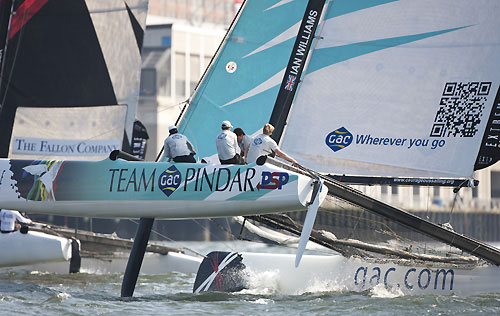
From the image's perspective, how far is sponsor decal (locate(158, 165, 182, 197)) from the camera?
1130 cm

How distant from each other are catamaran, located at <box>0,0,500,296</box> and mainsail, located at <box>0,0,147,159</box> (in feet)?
14.3

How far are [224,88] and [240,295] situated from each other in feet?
11.7

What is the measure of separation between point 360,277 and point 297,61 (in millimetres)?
3321

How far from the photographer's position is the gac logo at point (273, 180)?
10750 mm

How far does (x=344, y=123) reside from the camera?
44.2ft

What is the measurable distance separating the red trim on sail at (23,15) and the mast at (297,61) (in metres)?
6.26

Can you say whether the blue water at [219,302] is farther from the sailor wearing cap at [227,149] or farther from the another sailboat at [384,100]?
the sailor wearing cap at [227,149]

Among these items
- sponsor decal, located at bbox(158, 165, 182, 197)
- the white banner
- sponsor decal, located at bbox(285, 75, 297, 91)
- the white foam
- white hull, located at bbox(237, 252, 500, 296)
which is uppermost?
sponsor decal, located at bbox(285, 75, 297, 91)

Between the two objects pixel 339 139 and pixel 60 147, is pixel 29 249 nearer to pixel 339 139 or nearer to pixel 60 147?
pixel 60 147

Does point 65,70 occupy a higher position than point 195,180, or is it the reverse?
point 65,70

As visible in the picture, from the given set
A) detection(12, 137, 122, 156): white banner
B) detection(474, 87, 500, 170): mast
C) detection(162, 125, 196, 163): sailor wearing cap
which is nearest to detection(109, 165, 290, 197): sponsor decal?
detection(162, 125, 196, 163): sailor wearing cap

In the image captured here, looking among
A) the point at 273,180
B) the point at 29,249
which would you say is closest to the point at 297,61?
the point at 273,180

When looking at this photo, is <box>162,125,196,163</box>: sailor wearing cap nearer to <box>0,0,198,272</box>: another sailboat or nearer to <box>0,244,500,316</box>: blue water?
<box>0,244,500,316</box>: blue water

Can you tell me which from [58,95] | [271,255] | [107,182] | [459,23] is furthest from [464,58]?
[58,95]
